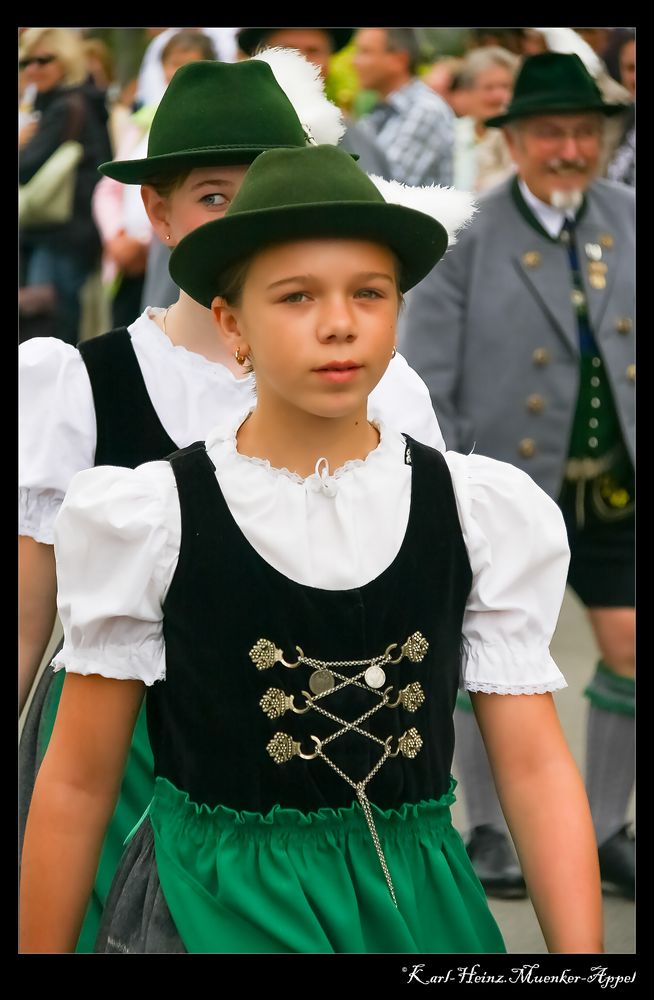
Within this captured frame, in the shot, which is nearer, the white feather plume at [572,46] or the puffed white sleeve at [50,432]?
the puffed white sleeve at [50,432]

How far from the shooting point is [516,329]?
4906mm

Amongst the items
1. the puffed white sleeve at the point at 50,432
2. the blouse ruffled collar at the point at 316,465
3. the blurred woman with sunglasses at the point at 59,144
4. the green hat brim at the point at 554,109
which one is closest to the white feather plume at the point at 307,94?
the puffed white sleeve at the point at 50,432

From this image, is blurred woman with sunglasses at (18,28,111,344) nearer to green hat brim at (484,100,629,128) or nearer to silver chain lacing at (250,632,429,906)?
green hat brim at (484,100,629,128)

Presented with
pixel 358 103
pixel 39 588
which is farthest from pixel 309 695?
pixel 358 103

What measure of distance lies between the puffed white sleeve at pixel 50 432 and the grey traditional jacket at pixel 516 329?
74.2 inches

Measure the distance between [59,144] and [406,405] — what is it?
490 centimetres

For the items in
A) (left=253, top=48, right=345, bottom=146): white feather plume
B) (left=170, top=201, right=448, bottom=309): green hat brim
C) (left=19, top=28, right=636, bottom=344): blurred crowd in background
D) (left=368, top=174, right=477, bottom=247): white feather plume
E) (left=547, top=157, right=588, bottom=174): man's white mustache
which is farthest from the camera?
(left=19, top=28, right=636, bottom=344): blurred crowd in background

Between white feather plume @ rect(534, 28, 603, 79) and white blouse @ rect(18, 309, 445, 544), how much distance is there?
2168mm

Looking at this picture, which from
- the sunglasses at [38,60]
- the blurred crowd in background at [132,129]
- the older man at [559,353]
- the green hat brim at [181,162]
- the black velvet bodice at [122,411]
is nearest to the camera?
the green hat brim at [181,162]

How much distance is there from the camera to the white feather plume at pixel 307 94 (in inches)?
128

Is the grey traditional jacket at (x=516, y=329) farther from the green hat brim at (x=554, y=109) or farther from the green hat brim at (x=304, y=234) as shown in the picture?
the green hat brim at (x=304, y=234)

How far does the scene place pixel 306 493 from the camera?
241 cm

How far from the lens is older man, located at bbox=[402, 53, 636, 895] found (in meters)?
4.80

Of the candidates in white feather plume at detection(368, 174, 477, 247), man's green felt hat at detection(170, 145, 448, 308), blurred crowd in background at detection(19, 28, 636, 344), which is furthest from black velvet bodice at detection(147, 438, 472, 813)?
blurred crowd in background at detection(19, 28, 636, 344)
